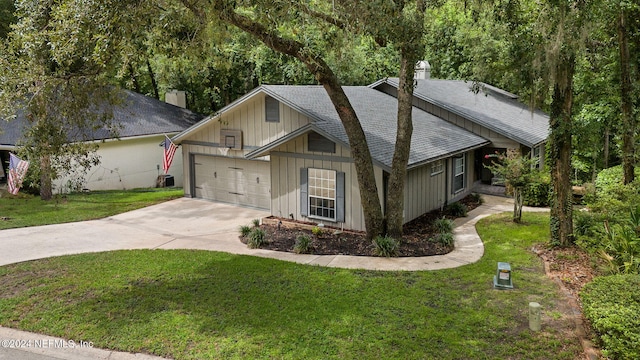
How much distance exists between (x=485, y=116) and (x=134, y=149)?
1542 cm

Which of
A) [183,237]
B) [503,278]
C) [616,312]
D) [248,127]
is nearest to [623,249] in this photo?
[503,278]

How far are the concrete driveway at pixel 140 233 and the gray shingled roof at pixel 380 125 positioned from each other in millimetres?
4008

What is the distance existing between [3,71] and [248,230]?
6961mm

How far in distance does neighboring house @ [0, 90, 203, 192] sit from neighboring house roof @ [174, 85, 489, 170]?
179 inches

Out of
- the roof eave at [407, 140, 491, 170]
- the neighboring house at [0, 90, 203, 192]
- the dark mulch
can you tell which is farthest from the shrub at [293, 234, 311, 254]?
the neighboring house at [0, 90, 203, 192]

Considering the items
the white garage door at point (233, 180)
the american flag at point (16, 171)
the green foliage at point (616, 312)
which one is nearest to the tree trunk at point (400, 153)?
the green foliage at point (616, 312)

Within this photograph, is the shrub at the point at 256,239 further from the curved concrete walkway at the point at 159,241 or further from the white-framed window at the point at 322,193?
the white-framed window at the point at 322,193

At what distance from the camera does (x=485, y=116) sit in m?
19.7

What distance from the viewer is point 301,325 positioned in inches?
311

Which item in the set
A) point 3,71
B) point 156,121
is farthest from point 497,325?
point 156,121

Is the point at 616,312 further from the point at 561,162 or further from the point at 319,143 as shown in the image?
the point at 319,143

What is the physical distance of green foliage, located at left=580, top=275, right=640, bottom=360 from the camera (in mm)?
6379

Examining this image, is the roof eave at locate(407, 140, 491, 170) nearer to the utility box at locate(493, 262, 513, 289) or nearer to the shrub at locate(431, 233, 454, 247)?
the shrub at locate(431, 233, 454, 247)

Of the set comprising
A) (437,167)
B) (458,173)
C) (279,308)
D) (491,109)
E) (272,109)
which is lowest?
(279,308)
